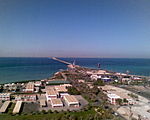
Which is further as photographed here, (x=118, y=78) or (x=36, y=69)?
(x=36, y=69)

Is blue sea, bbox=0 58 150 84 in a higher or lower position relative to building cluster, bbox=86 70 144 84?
lower

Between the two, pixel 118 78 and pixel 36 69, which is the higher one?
pixel 118 78

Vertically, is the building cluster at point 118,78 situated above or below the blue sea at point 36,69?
above

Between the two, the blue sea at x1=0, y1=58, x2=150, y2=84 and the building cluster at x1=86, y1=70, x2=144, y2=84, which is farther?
the blue sea at x1=0, y1=58, x2=150, y2=84

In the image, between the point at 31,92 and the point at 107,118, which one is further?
the point at 31,92

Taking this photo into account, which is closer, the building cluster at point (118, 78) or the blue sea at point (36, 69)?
the building cluster at point (118, 78)

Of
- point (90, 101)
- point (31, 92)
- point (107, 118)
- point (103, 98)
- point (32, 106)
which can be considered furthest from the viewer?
point (31, 92)

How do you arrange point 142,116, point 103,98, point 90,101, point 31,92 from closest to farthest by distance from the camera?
point 142,116, point 90,101, point 103,98, point 31,92

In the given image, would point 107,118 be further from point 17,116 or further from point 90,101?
point 17,116

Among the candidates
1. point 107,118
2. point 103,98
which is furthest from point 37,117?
point 103,98
